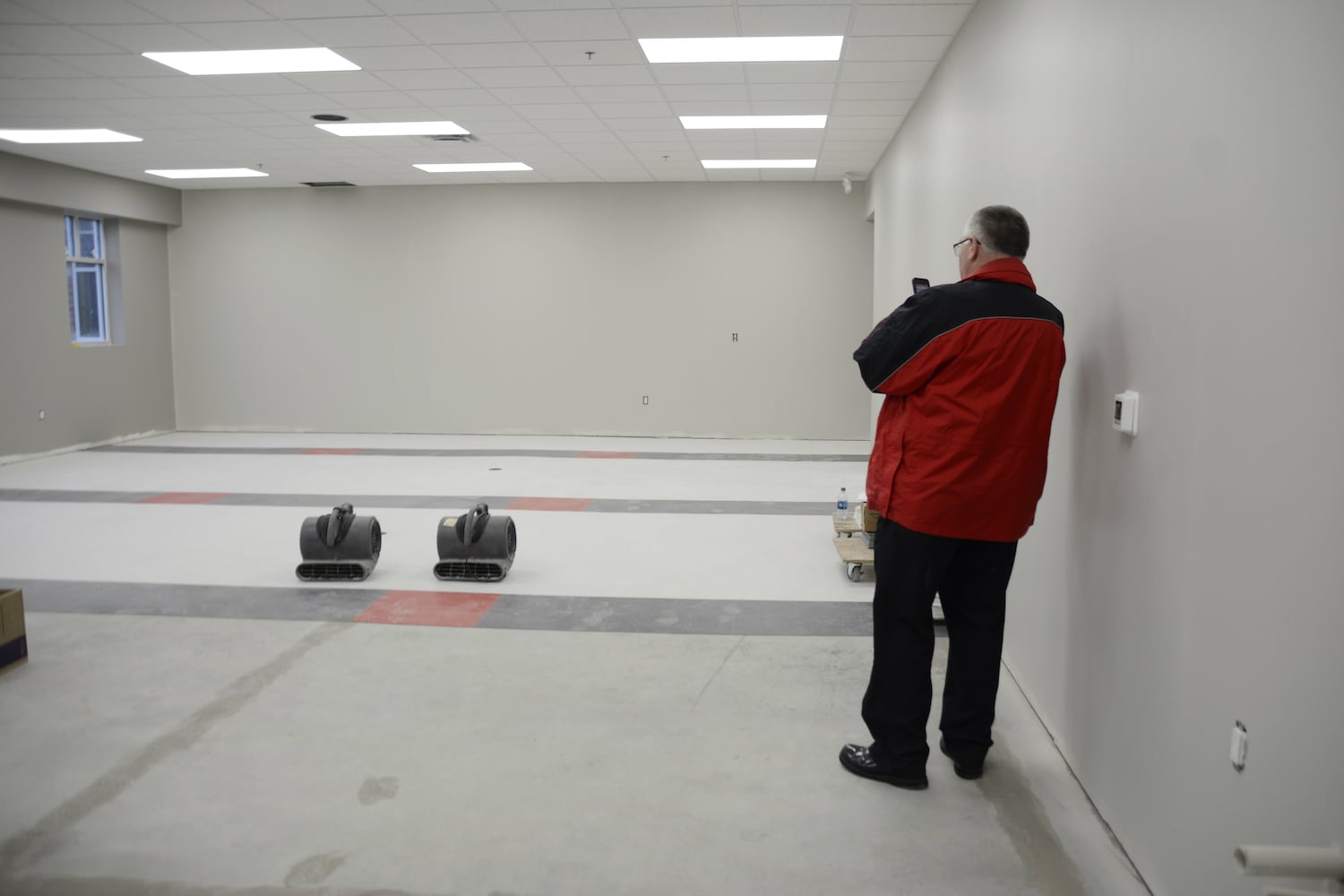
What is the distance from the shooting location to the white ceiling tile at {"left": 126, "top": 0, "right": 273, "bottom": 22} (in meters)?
4.81

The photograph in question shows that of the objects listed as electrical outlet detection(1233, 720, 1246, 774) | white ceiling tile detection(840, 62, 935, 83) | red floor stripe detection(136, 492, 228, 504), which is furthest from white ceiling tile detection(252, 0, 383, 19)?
electrical outlet detection(1233, 720, 1246, 774)

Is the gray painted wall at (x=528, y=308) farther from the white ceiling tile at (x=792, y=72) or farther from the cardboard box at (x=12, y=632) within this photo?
the cardboard box at (x=12, y=632)

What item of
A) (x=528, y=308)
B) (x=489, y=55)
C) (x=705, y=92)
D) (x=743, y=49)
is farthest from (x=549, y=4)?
(x=528, y=308)

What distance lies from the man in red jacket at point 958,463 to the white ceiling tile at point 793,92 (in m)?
4.30

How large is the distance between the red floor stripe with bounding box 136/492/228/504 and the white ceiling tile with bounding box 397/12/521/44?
3795 millimetres

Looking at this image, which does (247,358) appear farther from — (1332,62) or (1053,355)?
(1332,62)

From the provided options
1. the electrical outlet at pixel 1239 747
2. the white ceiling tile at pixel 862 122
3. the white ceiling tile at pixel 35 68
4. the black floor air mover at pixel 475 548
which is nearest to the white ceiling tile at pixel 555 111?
the white ceiling tile at pixel 862 122

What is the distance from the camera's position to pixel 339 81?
6.33m

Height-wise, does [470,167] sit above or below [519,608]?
above

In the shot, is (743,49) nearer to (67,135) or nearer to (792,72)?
(792,72)

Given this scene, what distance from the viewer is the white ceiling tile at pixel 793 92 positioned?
254 inches

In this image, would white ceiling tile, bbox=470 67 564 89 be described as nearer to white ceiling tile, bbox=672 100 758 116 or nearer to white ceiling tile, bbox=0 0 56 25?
white ceiling tile, bbox=672 100 758 116

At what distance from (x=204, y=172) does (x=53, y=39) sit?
4.88 metres

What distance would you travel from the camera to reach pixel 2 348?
907 centimetres
